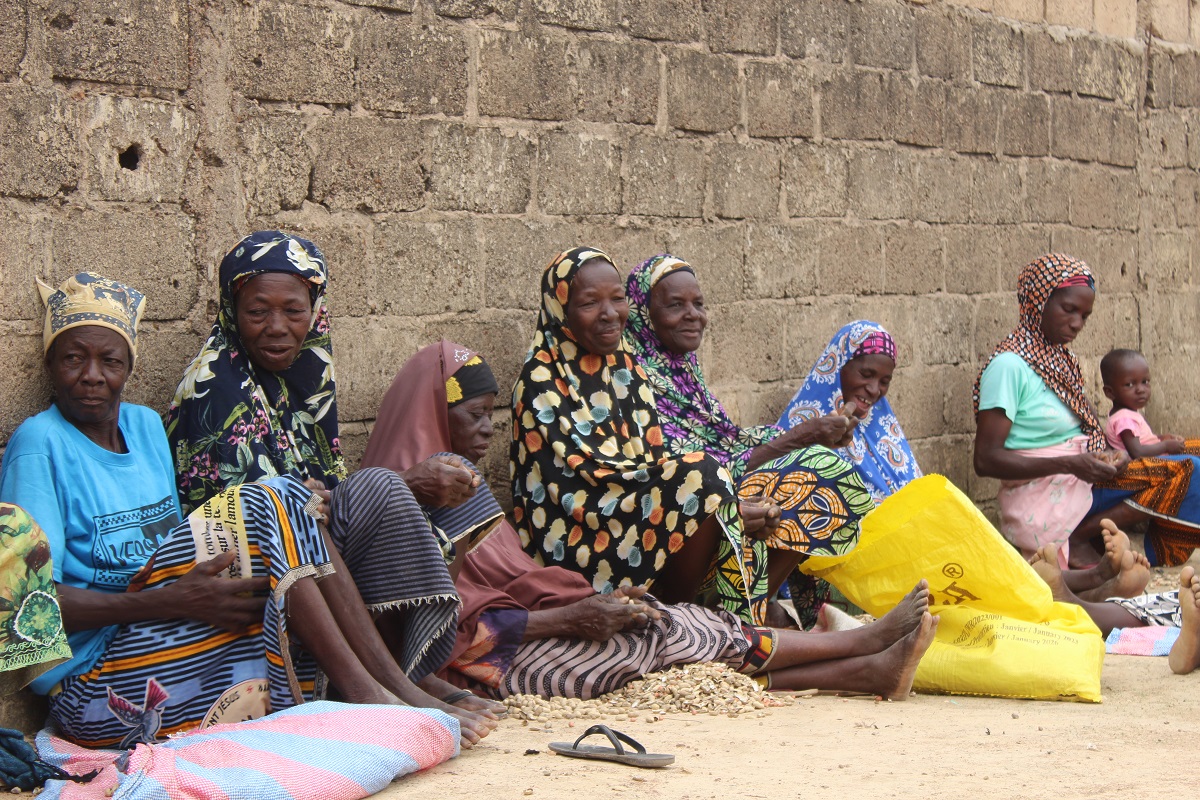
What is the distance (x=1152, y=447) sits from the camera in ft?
25.4

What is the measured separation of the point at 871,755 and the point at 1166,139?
6.92 metres

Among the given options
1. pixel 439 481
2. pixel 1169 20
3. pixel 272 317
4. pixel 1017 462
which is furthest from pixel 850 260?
pixel 1169 20

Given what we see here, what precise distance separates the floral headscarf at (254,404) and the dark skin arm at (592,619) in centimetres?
81

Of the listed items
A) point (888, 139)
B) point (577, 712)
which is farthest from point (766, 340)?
point (577, 712)

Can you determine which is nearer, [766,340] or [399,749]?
[399,749]

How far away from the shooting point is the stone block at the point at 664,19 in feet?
19.7

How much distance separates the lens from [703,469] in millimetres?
4836

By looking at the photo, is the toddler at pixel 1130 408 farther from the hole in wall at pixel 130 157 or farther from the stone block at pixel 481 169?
the hole in wall at pixel 130 157

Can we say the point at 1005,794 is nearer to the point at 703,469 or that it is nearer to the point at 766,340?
the point at 703,469

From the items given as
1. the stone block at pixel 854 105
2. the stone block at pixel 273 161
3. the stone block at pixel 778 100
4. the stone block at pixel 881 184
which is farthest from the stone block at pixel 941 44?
the stone block at pixel 273 161

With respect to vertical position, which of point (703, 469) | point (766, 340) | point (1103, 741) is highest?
point (766, 340)

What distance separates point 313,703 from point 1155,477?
5.31 metres

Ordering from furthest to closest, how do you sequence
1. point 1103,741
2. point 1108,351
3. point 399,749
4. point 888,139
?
point 1108,351 < point 888,139 < point 1103,741 < point 399,749

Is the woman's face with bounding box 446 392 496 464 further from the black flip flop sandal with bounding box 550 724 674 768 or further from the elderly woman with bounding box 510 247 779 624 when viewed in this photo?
the black flip flop sandal with bounding box 550 724 674 768
